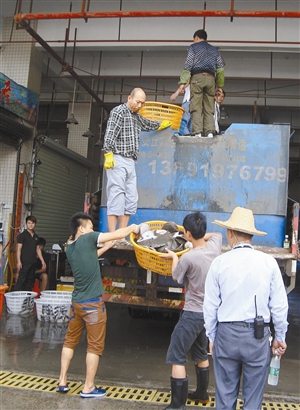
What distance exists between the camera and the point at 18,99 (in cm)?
979

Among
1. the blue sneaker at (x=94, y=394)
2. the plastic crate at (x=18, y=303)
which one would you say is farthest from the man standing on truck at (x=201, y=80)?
the plastic crate at (x=18, y=303)

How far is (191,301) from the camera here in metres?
3.80

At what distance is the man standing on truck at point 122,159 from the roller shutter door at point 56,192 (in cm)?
622

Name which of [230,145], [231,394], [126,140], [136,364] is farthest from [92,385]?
[230,145]

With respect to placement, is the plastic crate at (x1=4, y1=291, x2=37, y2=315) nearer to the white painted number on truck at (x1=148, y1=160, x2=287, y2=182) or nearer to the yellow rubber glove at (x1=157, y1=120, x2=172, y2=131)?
the white painted number on truck at (x1=148, y1=160, x2=287, y2=182)

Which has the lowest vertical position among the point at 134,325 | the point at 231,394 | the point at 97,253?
the point at 134,325

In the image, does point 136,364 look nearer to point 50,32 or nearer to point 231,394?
point 231,394

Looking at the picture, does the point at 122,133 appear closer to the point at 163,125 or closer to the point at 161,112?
the point at 163,125

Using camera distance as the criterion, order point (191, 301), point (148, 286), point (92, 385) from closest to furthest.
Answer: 1. point (191, 301)
2. point (92, 385)
3. point (148, 286)

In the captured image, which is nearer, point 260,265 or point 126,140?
point 260,265

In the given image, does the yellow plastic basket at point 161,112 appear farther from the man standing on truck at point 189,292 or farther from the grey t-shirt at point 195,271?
the grey t-shirt at point 195,271

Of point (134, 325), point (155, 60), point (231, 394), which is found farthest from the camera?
point (155, 60)

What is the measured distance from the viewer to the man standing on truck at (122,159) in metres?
4.95

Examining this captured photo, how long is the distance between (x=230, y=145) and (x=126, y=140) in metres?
1.33
